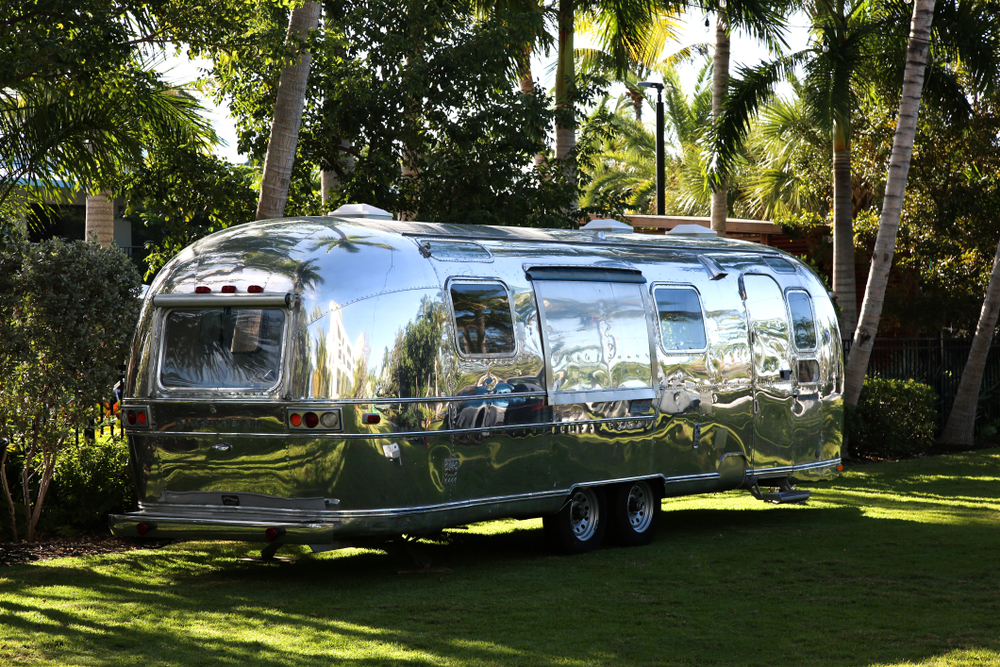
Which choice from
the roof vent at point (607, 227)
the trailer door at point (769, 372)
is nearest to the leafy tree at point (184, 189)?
the roof vent at point (607, 227)

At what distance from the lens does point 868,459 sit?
59.8ft

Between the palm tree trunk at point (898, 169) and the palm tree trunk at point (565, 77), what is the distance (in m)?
4.53

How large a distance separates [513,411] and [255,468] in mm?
2057

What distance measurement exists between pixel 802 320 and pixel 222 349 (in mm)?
6393

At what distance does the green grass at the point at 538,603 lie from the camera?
263 inches

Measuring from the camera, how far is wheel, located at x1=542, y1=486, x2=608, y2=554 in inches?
388

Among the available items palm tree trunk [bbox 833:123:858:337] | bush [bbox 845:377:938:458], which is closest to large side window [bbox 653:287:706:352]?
bush [bbox 845:377:938:458]

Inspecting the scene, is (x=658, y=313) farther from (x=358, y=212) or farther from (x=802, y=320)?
(x=358, y=212)

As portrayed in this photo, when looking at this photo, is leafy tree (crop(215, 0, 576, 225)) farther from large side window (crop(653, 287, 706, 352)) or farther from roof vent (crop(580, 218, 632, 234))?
large side window (crop(653, 287, 706, 352))

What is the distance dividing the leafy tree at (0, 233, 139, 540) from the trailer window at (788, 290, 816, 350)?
6.52 metres

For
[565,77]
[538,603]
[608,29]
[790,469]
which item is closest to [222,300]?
[538,603]

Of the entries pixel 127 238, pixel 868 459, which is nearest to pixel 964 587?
pixel 868 459

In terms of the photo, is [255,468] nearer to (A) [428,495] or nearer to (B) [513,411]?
(A) [428,495]

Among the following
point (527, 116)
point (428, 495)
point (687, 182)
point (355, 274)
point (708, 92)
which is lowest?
point (428, 495)
